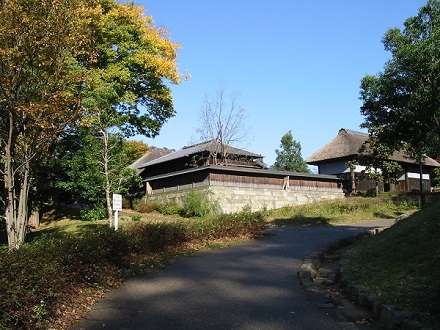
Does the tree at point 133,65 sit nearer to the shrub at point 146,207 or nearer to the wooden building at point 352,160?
the shrub at point 146,207

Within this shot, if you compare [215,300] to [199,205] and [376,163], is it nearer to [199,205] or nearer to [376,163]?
[199,205]

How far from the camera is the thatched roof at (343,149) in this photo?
34.8 metres

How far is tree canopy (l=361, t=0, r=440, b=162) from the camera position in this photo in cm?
1809

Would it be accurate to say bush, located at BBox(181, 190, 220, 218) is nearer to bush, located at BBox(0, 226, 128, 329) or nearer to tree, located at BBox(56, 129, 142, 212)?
tree, located at BBox(56, 129, 142, 212)

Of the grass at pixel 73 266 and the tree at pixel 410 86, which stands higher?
the tree at pixel 410 86

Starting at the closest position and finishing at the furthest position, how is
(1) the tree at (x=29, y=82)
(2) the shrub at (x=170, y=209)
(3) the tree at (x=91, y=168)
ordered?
(1) the tree at (x=29, y=82)
(3) the tree at (x=91, y=168)
(2) the shrub at (x=170, y=209)

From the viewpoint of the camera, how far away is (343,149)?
35.3 metres

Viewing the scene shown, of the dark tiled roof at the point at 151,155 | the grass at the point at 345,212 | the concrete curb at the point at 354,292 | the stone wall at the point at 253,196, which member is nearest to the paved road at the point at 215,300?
the concrete curb at the point at 354,292

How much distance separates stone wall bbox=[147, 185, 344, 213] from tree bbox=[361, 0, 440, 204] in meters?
9.23

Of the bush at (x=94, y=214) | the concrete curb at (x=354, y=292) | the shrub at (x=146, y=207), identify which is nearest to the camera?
the concrete curb at (x=354, y=292)

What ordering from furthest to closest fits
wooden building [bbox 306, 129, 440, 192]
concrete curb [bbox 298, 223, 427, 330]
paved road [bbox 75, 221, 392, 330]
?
wooden building [bbox 306, 129, 440, 192], paved road [bbox 75, 221, 392, 330], concrete curb [bbox 298, 223, 427, 330]

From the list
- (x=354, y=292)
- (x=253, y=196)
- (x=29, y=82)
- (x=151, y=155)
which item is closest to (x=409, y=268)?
(x=354, y=292)

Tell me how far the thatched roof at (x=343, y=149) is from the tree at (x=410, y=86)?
508 inches

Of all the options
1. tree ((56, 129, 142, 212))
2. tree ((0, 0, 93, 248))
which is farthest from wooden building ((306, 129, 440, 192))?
tree ((0, 0, 93, 248))
